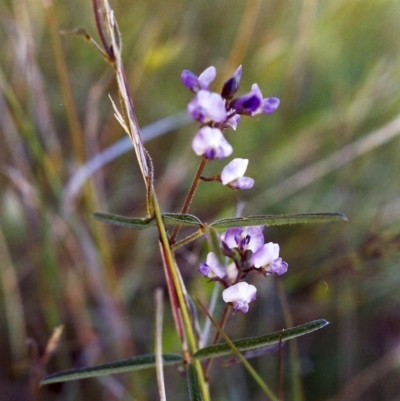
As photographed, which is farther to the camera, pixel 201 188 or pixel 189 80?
pixel 201 188

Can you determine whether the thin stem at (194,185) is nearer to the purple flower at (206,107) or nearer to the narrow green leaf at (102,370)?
the purple flower at (206,107)

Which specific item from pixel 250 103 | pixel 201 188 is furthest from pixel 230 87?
pixel 201 188

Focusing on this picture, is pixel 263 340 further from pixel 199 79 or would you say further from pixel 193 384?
pixel 199 79

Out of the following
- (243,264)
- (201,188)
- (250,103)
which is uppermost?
(201,188)

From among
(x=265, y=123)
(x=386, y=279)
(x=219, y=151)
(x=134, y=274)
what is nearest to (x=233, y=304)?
(x=219, y=151)

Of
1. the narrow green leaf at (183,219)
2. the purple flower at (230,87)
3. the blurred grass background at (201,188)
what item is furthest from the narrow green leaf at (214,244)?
the blurred grass background at (201,188)

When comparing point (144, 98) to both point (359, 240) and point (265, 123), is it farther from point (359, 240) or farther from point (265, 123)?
point (359, 240)
